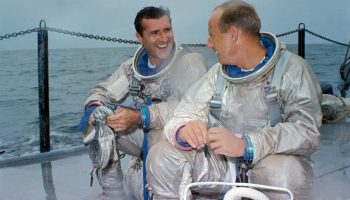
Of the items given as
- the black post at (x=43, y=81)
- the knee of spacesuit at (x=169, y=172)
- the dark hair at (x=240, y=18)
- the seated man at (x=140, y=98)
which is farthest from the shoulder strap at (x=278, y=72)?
the black post at (x=43, y=81)

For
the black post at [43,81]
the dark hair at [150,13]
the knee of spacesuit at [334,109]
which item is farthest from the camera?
the knee of spacesuit at [334,109]

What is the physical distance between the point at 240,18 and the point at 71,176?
1806 millimetres

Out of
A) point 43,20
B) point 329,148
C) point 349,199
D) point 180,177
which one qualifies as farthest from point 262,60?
point 43,20

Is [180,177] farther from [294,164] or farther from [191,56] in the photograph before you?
[191,56]

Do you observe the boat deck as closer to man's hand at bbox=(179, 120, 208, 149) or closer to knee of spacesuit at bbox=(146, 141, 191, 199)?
knee of spacesuit at bbox=(146, 141, 191, 199)

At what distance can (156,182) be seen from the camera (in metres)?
2.13

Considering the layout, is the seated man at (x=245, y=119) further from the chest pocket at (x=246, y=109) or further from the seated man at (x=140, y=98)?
the seated man at (x=140, y=98)

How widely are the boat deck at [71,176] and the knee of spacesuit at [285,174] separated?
771 millimetres

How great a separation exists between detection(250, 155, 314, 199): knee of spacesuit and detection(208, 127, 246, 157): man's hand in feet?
0.42

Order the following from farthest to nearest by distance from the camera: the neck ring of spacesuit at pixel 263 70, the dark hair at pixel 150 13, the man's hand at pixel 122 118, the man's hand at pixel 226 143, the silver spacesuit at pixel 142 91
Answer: the dark hair at pixel 150 13 → the silver spacesuit at pixel 142 91 → the man's hand at pixel 122 118 → the neck ring of spacesuit at pixel 263 70 → the man's hand at pixel 226 143

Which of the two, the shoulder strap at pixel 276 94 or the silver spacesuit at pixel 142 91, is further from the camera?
the silver spacesuit at pixel 142 91

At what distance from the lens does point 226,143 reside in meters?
1.95

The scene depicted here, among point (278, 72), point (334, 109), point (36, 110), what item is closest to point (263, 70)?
point (278, 72)

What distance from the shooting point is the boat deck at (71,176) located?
9.61 ft
